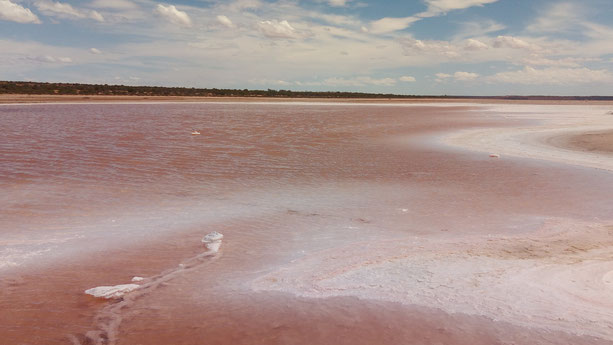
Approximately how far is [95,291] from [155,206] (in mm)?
3205

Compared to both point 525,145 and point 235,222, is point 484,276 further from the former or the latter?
point 525,145

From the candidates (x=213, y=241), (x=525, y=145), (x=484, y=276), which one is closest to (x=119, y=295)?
(x=213, y=241)

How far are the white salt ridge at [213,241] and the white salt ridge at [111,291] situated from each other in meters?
1.22

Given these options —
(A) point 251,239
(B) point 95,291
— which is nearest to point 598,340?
(A) point 251,239

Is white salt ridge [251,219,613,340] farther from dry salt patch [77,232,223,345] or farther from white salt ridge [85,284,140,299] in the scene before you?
white salt ridge [85,284,140,299]

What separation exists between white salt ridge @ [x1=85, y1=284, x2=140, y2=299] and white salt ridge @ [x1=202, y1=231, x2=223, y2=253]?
1.22 m

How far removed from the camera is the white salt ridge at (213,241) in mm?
5438

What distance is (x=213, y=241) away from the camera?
5680 millimetres

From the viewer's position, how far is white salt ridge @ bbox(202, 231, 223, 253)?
5.44m

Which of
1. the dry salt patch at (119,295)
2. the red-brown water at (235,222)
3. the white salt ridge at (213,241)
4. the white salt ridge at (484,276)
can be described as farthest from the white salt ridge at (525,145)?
the dry salt patch at (119,295)

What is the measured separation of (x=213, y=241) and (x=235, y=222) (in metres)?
0.87

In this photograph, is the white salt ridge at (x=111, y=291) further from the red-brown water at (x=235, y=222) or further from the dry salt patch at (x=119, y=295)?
the red-brown water at (x=235, y=222)

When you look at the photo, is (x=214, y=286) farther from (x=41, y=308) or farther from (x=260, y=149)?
(x=260, y=149)

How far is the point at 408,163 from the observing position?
464 inches
